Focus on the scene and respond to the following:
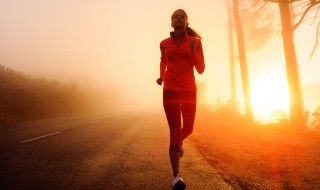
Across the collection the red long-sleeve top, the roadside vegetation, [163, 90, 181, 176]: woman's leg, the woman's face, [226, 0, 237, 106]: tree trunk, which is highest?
[226, 0, 237, 106]: tree trunk

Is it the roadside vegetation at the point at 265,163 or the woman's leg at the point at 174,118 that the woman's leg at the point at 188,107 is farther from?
the roadside vegetation at the point at 265,163

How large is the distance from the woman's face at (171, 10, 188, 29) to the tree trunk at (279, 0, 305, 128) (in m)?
9.38

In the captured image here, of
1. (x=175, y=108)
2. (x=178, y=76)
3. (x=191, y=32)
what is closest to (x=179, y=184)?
(x=175, y=108)

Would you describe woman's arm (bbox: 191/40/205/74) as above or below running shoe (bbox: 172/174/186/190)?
above

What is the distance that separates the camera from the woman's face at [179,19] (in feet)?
13.1

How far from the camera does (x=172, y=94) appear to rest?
12.9ft

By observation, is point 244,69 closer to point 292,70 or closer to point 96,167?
point 292,70

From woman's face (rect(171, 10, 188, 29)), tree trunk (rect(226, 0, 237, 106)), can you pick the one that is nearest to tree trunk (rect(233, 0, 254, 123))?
tree trunk (rect(226, 0, 237, 106))

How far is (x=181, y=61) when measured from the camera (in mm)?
3977

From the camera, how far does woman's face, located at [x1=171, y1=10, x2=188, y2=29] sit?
4.01m

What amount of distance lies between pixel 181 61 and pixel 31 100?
22683mm

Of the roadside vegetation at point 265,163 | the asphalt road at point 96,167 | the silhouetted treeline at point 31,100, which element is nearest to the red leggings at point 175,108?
the asphalt road at point 96,167

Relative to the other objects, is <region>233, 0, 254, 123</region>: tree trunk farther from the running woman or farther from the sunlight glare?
the sunlight glare

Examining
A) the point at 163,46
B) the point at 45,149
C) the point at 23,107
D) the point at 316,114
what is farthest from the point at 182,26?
the point at 23,107
